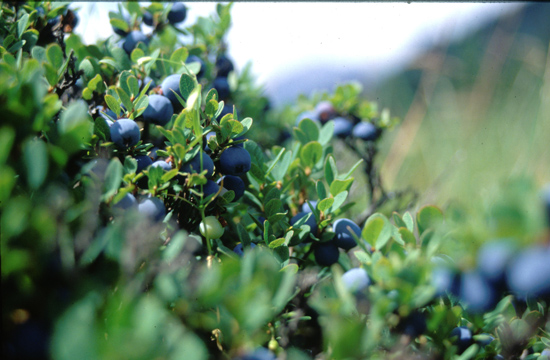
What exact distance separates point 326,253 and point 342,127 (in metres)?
0.81

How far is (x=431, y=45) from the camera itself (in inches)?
153

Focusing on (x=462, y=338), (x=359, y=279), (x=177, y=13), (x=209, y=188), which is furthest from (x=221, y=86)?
(x=462, y=338)

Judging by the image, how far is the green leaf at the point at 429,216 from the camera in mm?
636

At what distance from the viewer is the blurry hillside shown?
9.99ft

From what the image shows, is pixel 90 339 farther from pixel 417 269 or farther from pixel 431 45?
pixel 431 45

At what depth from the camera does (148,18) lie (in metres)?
1.19

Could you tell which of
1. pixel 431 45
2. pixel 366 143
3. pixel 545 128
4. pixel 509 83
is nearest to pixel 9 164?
pixel 366 143

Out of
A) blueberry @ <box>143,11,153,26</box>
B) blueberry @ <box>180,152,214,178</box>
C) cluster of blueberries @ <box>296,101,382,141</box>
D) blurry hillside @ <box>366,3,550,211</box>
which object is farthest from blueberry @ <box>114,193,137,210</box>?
blurry hillside @ <box>366,3,550,211</box>

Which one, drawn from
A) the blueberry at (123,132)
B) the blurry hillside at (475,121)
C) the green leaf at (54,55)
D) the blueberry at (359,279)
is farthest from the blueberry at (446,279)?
the blurry hillside at (475,121)

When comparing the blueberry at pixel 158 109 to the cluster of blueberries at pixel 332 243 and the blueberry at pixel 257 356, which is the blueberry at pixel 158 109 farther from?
the blueberry at pixel 257 356

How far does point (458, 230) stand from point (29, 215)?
478 millimetres

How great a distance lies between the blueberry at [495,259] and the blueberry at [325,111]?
3.73 ft

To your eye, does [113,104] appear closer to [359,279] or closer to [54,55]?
[54,55]

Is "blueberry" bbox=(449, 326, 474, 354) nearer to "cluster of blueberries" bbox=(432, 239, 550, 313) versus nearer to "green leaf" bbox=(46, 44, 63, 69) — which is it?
"cluster of blueberries" bbox=(432, 239, 550, 313)
